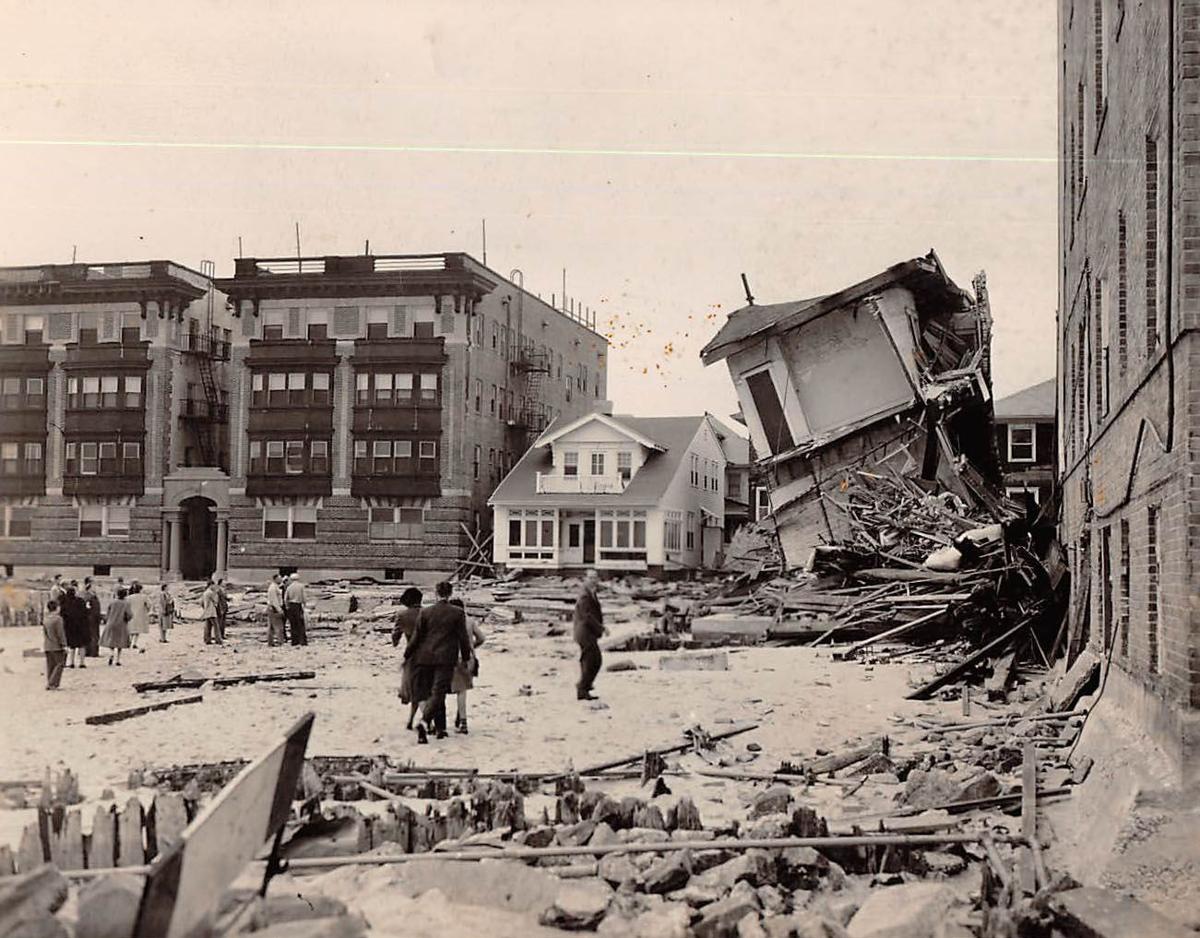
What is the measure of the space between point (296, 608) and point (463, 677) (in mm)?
1800

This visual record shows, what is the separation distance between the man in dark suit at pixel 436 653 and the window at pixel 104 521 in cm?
302

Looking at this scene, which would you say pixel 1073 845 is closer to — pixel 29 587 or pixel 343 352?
pixel 343 352

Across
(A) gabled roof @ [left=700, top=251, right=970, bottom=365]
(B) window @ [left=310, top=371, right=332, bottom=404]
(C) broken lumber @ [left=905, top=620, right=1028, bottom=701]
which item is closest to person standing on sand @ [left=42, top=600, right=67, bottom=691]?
(B) window @ [left=310, top=371, right=332, bottom=404]

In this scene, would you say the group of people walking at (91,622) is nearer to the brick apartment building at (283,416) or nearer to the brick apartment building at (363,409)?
the brick apartment building at (283,416)

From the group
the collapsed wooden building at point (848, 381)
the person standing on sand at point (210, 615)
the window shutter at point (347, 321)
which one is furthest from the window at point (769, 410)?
the person standing on sand at point (210, 615)

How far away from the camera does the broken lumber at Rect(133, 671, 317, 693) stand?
1148cm

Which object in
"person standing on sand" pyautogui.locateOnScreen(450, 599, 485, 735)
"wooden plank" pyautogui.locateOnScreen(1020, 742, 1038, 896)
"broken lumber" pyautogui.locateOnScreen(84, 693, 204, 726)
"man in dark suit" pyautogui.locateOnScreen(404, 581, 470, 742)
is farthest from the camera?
"person standing on sand" pyautogui.locateOnScreen(450, 599, 485, 735)

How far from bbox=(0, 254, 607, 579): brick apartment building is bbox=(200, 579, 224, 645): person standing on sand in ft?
0.79

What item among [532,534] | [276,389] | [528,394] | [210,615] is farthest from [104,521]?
[528,394]

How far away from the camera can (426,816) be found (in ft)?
27.9

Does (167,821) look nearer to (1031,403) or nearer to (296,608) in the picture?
(296,608)

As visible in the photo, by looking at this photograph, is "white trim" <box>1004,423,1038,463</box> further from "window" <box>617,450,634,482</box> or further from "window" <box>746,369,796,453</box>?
"window" <box>617,450,634,482</box>

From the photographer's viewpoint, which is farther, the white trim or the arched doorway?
the white trim

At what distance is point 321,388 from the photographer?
11.4 m
